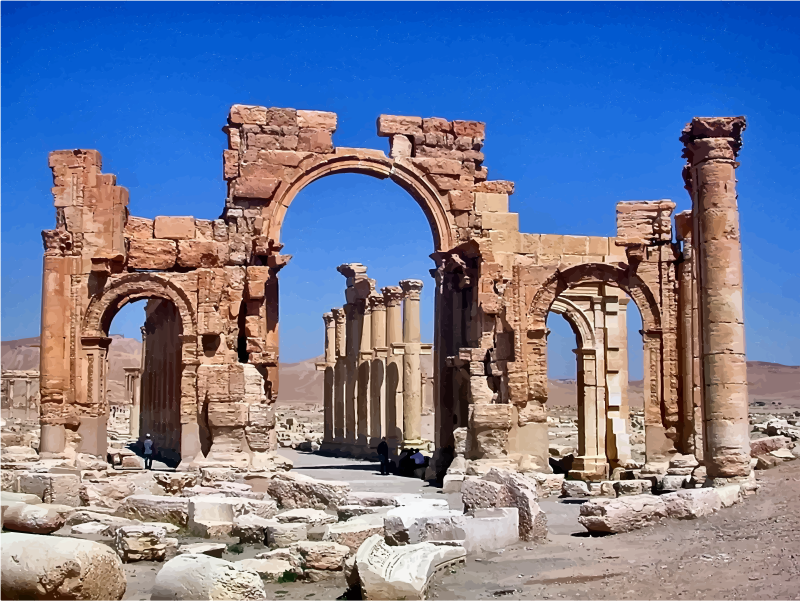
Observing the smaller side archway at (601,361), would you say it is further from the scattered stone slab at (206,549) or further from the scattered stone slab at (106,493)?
the scattered stone slab at (206,549)

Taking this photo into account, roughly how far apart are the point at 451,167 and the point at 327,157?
8.99 feet

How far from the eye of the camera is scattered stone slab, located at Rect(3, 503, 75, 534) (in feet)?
39.3

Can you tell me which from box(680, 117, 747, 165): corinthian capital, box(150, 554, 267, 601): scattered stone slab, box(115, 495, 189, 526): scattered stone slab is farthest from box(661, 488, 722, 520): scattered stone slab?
box(115, 495, 189, 526): scattered stone slab

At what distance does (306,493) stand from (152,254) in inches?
292

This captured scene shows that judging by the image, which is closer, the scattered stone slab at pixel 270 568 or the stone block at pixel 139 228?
the scattered stone slab at pixel 270 568

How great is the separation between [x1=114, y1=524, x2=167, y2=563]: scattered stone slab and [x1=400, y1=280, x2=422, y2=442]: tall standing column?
17715 mm

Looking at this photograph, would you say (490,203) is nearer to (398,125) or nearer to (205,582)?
(398,125)

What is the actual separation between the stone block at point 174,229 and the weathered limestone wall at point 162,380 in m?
4.76

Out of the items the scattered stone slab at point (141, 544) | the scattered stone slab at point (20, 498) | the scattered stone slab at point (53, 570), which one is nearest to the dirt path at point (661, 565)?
the scattered stone slab at point (53, 570)

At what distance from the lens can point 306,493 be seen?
14305 millimetres

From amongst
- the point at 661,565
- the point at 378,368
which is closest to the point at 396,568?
the point at 661,565

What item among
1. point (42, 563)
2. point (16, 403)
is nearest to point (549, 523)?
point (42, 563)

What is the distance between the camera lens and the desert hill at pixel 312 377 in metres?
84.6

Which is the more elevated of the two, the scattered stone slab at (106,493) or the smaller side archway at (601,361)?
the smaller side archway at (601,361)
